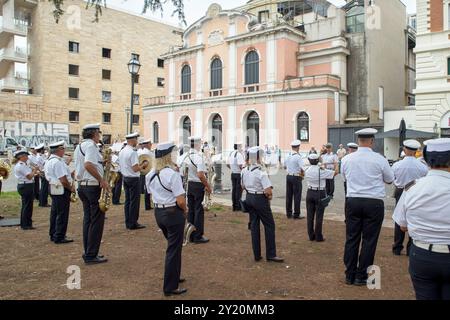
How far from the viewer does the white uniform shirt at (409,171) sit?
6798mm

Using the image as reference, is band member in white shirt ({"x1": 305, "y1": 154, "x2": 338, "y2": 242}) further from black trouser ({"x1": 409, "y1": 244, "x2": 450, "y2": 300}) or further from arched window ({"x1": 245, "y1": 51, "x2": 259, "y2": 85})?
arched window ({"x1": 245, "y1": 51, "x2": 259, "y2": 85})

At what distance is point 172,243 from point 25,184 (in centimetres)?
559

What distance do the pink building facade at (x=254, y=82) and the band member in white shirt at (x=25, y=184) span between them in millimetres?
24224

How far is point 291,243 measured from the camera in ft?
25.6

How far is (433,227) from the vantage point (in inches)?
122

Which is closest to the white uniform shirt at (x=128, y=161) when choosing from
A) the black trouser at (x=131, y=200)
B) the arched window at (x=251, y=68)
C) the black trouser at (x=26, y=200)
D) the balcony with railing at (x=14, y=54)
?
the black trouser at (x=131, y=200)

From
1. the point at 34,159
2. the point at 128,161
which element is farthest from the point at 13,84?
the point at 128,161

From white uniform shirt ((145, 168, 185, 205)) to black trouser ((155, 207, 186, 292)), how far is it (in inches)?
5.1

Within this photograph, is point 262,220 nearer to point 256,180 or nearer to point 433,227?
point 256,180

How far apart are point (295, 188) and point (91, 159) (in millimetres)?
5812

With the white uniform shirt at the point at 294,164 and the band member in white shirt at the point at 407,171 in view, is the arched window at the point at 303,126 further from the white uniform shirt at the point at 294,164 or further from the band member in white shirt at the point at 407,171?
the band member in white shirt at the point at 407,171

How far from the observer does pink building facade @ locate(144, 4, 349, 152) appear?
3084cm
